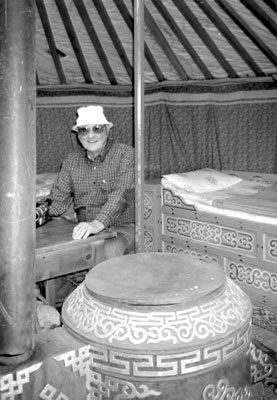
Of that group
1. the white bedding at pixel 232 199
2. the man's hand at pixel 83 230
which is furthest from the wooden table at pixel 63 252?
the white bedding at pixel 232 199

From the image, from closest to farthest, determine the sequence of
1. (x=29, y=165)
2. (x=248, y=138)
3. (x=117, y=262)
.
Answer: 1. (x=29, y=165)
2. (x=117, y=262)
3. (x=248, y=138)

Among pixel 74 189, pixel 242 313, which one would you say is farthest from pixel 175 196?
pixel 242 313

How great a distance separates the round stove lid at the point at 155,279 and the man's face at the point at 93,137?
1204mm

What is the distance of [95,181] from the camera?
254 cm

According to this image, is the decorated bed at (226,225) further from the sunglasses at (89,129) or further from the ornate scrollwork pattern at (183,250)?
the sunglasses at (89,129)

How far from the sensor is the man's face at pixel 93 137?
2.52 meters

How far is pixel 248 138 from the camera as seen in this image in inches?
150

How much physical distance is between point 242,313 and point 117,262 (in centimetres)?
42

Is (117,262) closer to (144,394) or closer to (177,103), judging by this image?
(144,394)

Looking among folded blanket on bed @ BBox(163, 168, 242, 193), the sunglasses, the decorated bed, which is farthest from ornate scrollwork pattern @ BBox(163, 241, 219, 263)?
the sunglasses

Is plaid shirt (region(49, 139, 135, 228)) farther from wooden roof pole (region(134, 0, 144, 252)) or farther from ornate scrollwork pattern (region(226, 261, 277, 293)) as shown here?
wooden roof pole (region(134, 0, 144, 252))

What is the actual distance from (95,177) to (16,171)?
1573mm

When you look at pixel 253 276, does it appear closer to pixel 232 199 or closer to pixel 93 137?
pixel 232 199

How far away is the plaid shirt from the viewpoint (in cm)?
248
